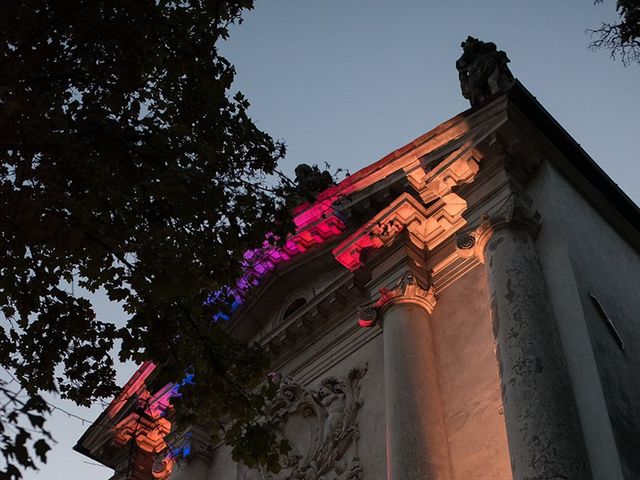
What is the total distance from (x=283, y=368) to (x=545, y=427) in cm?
770

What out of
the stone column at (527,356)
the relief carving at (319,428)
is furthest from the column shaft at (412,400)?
the stone column at (527,356)

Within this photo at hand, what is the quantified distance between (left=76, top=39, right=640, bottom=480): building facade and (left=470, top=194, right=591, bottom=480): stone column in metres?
0.02

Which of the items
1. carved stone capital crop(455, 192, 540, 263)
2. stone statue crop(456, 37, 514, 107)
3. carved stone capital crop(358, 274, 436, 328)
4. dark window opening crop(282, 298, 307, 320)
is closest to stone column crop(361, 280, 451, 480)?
carved stone capital crop(358, 274, 436, 328)

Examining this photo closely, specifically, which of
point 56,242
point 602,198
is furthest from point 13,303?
point 602,198

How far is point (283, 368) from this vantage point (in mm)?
16703

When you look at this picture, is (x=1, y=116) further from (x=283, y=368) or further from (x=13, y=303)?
(x=283, y=368)

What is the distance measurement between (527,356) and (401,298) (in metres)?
3.56

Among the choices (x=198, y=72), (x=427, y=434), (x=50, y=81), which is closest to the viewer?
(x=50, y=81)

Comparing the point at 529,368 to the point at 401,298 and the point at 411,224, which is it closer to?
the point at 401,298

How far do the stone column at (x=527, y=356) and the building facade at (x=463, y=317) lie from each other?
0.02 meters

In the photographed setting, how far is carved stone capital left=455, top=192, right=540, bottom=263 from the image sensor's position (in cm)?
1264

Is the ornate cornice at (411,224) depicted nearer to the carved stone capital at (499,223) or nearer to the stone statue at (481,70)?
the carved stone capital at (499,223)

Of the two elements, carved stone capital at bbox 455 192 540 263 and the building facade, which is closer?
the building facade

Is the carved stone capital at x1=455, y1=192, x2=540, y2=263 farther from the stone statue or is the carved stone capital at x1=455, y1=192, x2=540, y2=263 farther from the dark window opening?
the dark window opening
